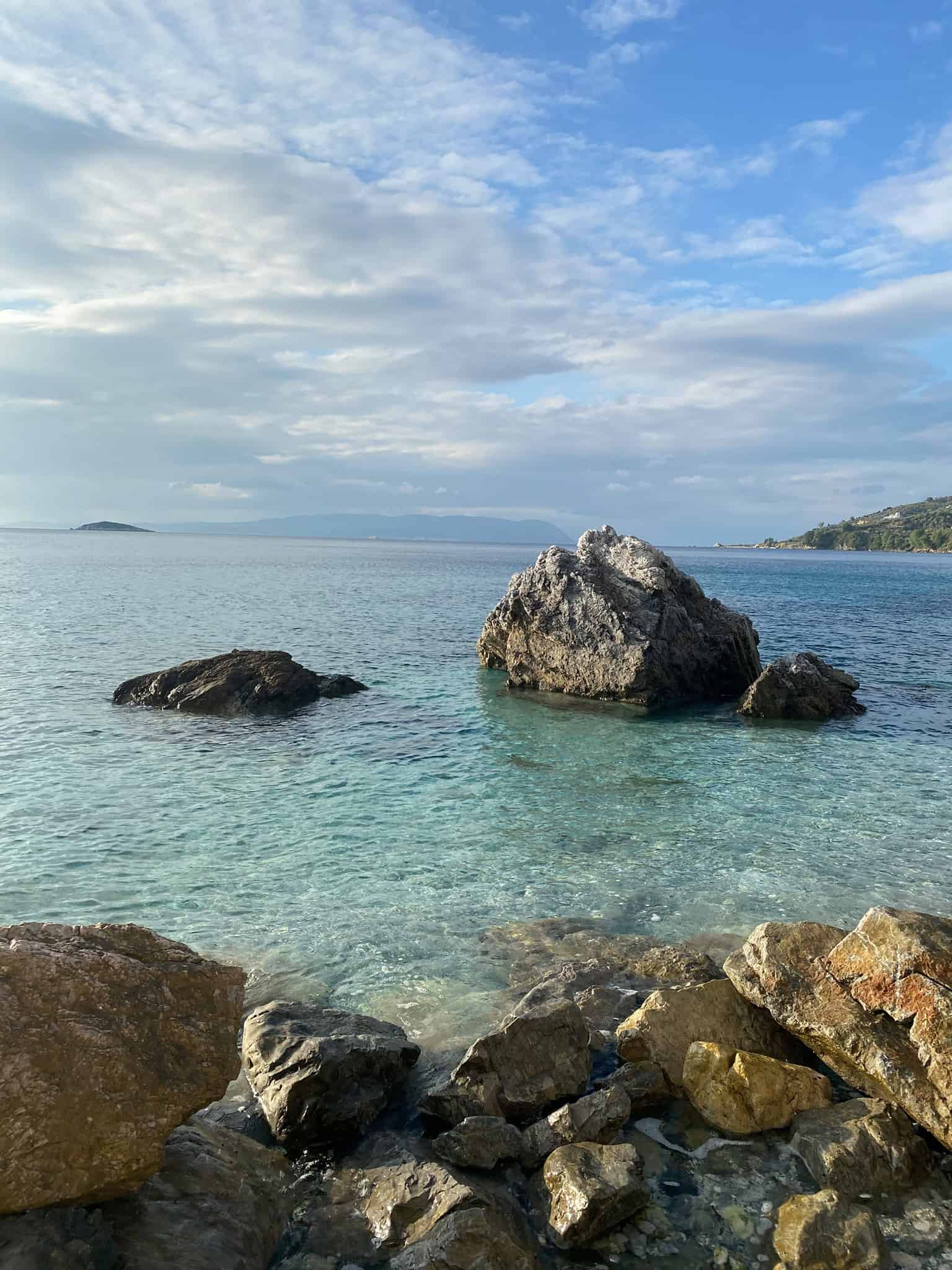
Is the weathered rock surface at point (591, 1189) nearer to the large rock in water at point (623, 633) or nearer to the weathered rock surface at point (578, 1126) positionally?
the weathered rock surface at point (578, 1126)

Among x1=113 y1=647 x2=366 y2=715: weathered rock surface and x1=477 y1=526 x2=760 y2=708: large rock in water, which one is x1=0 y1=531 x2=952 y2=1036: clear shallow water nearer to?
x1=113 y1=647 x2=366 y2=715: weathered rock surface

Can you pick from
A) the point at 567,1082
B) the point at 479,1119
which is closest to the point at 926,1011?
the point at 567,1082

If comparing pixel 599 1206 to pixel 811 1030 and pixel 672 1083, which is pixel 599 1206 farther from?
pixel 811 1030

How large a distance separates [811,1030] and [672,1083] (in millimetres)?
1503

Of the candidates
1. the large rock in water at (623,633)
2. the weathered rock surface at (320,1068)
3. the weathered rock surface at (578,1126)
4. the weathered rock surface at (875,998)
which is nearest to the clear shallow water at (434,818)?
the weathered rock surface at (320,1068)

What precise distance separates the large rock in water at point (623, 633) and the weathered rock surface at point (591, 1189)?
74.5 ft

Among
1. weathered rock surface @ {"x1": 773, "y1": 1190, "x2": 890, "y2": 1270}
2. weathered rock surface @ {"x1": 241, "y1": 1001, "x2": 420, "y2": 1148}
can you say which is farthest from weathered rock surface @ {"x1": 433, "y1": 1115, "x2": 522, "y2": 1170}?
weathered rock surface @ {"x1": 773, "y1": 1190, "x2": 890, "y2": 1270}

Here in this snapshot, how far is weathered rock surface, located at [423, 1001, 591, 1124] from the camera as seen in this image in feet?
25.3

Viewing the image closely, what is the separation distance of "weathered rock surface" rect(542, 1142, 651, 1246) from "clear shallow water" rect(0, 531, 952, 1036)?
2.94 m

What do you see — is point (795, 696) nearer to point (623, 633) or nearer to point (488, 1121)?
point (623, 633)

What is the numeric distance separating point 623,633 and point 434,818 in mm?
14213

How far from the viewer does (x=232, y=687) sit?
28094mm

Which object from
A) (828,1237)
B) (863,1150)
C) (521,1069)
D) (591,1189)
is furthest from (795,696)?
(591,1189)

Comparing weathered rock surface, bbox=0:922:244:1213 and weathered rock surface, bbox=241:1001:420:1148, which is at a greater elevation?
weathered rock surface, bbox=0:922:244:1213
